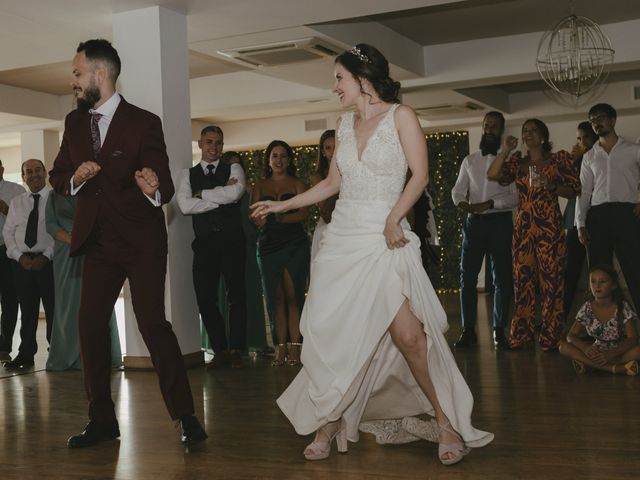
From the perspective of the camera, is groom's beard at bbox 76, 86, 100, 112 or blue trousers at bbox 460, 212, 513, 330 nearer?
groom's beard at bbox 76, 86, 100, 112

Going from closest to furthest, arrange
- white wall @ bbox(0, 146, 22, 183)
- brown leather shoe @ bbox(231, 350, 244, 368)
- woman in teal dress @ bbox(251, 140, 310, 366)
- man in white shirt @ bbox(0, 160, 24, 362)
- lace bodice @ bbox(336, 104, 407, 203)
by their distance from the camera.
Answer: lace bodice @ bbox(336, 104, 407, 203), brown leather shoe @ bbox(231, 350, 244, 368), woman in teal dress @ bbox(251, 140, 310, 366), man in white shirt @ bbox(0, 160, 24, 362), white wall @ bbox(0, 146, 22, 183)

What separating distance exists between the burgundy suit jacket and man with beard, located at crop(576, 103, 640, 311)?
157 inches

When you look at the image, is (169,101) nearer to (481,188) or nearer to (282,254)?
(282,254)

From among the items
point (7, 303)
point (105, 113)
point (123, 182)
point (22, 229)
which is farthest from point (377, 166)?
point (7, 303)

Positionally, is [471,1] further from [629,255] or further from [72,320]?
[72,320]

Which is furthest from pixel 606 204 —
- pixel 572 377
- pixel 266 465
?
pixel 266 465

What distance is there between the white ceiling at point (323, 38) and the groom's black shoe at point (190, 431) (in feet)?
11.3

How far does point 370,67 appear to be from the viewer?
3369 mm

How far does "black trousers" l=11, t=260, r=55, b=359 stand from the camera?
6.88 meters

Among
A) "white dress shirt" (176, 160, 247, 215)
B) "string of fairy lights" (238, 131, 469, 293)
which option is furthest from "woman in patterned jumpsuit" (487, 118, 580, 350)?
"string of fairy lights" (238, 131, 469, 293)

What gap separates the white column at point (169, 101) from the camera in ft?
20.4

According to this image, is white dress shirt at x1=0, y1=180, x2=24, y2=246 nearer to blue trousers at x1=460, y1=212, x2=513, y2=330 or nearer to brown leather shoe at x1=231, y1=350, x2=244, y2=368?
brown leather shoe at x1=231, y1=350, x2=244, y2=368

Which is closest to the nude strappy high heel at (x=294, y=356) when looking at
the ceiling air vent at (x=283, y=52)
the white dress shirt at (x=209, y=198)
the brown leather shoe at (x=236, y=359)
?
the brown leather shoe at (x=236, y=359)

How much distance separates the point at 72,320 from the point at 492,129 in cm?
333
